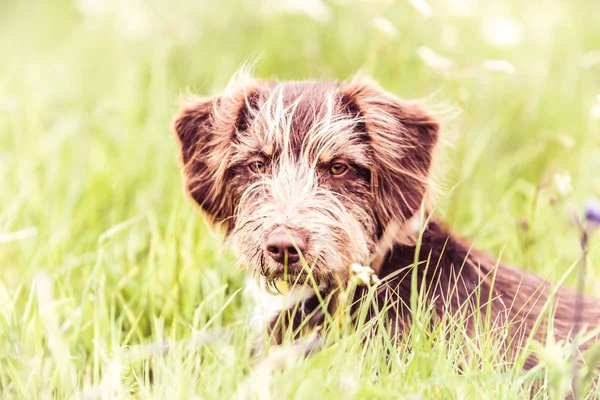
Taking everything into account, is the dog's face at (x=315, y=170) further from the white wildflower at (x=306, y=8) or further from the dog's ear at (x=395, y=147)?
the white wildflower at (x=306, y=8)

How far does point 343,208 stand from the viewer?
11.6 ft

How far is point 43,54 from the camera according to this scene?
749 centimetres

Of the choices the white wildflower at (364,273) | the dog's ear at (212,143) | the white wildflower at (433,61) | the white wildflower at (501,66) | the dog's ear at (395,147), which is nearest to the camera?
the white wildflower at (364,273)

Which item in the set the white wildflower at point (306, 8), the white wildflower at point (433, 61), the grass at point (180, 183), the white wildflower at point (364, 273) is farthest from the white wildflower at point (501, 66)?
the white wildflower at point (306, 8)

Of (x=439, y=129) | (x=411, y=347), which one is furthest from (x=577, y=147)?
(x=411, y=347)

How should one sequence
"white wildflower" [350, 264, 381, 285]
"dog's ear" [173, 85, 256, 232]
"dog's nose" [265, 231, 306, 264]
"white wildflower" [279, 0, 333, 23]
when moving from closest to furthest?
"white wildflower" [350, 264, 381, 285], "dog's nose" [265, 231, 306, 264], "dog's ear" [173, 85, 256, 232], "white wildflower" [279, 0, 333, 23]

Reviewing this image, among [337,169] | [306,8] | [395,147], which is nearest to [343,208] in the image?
[337,169]

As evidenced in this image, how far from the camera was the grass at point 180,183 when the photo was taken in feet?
10.1

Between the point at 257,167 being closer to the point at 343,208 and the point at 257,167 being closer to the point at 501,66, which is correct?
the point at 343,208

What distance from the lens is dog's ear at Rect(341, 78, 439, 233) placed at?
363 cm

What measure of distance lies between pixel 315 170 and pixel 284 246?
509 mm

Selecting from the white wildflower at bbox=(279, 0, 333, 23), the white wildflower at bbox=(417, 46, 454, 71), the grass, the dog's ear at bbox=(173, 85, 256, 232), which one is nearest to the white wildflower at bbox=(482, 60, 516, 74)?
the grass

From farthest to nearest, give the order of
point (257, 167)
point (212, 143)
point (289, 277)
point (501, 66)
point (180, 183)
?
point (180, 183) < point (501, 66) < point (212, 143) < point (257, 167) < point (289, 277)

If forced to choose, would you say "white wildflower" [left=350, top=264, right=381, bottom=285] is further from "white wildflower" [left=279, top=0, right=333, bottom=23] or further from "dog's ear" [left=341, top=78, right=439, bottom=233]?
"white wildflower" [left=279, top=0, right=333, bottom=23]
